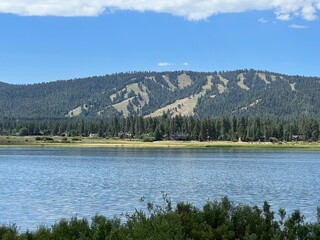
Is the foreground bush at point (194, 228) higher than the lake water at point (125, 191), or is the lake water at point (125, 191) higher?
the foreground bush at point (194, 228)

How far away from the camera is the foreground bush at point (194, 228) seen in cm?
2020

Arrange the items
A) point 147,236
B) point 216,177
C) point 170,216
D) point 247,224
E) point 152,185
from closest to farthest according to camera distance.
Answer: point 147,236
point 170,216
point 247,224
point 152,185
point 216,177

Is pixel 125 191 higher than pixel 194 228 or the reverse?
the reverse

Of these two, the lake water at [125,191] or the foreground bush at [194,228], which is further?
the lake water at [125,191]

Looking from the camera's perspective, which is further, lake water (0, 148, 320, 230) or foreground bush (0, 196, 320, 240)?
lake water (0, 148, 320, 230)

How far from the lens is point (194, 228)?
2133 centimetres

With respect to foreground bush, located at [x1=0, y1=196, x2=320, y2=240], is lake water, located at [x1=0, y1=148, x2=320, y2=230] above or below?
below

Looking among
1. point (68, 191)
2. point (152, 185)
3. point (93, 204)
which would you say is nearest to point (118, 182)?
point (152, 185)

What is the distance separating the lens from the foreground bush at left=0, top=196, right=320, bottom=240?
2020 cm

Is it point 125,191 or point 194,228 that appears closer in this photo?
point 194,228

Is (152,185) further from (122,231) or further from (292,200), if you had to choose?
(122,231)

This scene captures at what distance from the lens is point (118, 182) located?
259ft

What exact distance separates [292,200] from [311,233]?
38.1 m

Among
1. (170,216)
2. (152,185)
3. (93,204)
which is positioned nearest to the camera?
(170,216)
